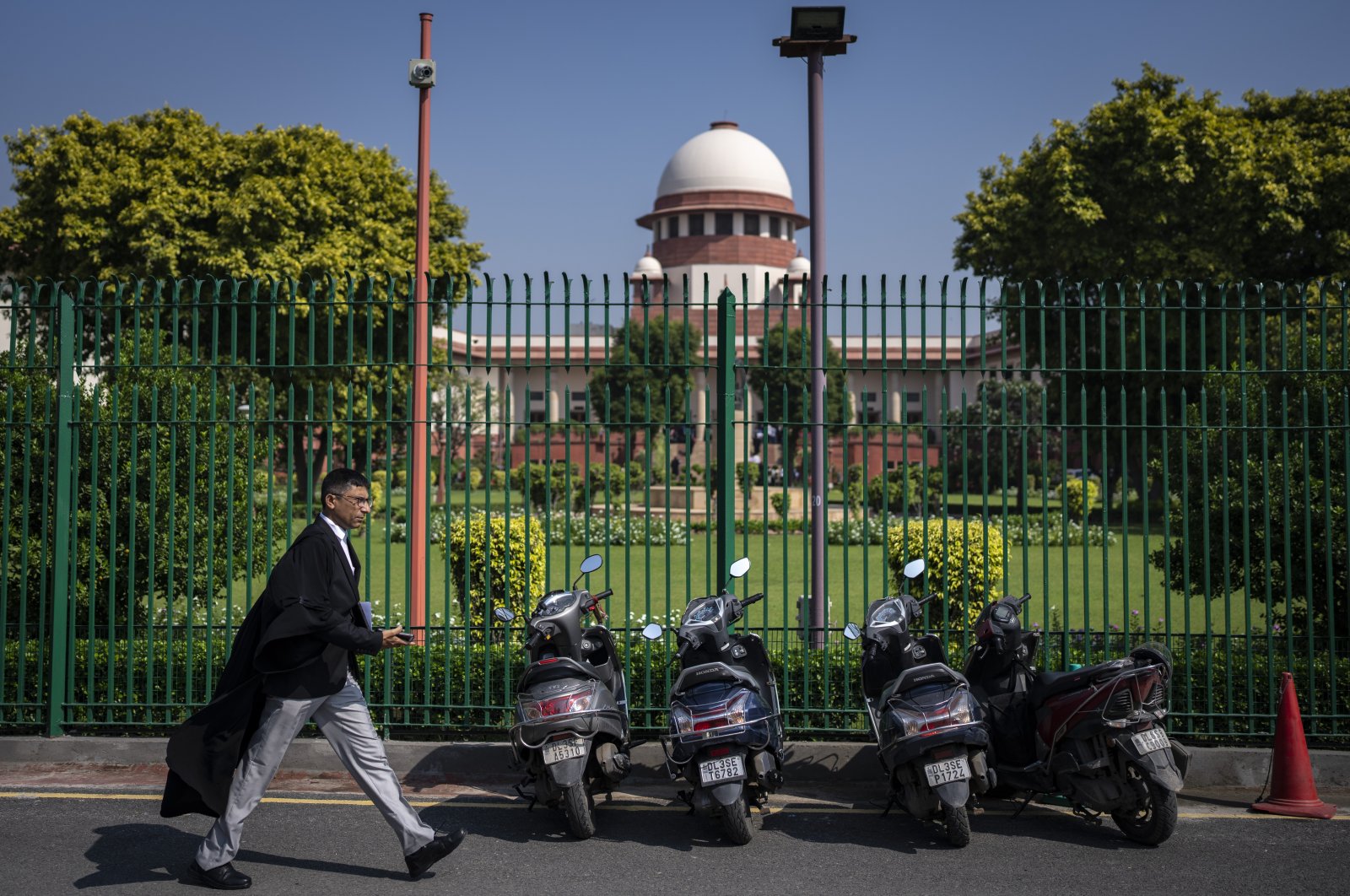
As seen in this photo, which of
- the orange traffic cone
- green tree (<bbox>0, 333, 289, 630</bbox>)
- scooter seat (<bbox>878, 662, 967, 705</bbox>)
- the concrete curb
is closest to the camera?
scooter seat (<bbox>878, 662, 967, 705</bbox>)

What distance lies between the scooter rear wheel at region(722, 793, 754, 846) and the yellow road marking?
0.51 m

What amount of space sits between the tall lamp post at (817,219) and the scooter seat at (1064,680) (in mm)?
1232

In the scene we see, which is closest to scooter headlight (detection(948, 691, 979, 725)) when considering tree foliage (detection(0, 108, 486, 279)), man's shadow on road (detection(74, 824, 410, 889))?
man's shadow on road (detection(74, 824, 410, 889))

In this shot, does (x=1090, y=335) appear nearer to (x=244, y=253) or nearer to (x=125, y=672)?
(x=125, y=672)

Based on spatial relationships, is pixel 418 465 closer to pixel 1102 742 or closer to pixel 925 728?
pixel 925 728

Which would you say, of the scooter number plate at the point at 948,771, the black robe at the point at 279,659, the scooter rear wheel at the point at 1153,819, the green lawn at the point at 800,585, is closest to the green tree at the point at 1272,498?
the scooter rear wheel at the point at 1153,819

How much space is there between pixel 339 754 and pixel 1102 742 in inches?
120

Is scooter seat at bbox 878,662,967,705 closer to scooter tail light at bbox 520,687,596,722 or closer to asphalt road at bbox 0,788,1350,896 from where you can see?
asphalt road at bbox 0,788,1350,896

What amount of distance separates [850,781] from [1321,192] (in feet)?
70.0

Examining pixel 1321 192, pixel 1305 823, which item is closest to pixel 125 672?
pixel 1305 823

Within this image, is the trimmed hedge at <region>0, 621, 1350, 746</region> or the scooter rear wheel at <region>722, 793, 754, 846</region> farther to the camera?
the trimmed hedge at <region>0, 621, 1350, 746</region>

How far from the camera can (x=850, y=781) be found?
20.3ft

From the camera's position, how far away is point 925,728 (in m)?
4.98

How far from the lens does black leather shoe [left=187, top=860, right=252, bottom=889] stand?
4477 millimetres
